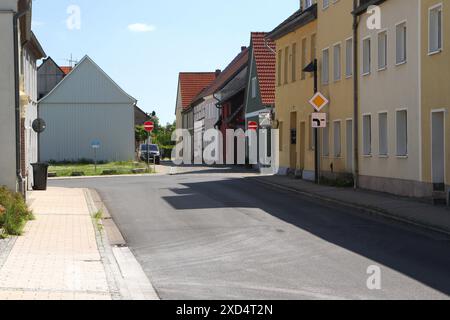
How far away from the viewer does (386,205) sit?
21.0 metres

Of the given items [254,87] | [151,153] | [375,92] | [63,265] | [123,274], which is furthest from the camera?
[151,153]

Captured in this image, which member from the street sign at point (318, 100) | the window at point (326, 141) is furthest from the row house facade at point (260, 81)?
the street sign at point (318, 100)

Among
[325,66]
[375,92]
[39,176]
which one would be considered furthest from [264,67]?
[375,92]

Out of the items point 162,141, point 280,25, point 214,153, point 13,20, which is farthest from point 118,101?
point 13,20

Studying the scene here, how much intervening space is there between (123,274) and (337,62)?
73.2 feet

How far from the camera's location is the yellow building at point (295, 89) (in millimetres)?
36281

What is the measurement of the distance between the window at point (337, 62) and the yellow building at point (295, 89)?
10.6 ft

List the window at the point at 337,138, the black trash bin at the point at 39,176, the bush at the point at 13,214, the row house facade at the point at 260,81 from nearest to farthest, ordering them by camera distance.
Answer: the bush at the point at 13,214, the black trash bin at the point at 39,176, the window at the point at 337,138, the row house facade at the point at 260,81

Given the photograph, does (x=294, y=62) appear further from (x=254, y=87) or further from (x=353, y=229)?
(x=353, y=229)

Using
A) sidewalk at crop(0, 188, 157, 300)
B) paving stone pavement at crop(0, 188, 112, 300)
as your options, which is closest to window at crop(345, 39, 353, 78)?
paving stone pavement at crop(0, 188, 112, 300)

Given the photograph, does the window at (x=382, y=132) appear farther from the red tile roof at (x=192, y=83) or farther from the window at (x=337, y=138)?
the red tile roof at (x=192, y=83)

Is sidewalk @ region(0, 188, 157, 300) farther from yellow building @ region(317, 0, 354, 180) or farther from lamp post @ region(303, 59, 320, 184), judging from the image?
lamp post @ region(303, 59, 320, 184)

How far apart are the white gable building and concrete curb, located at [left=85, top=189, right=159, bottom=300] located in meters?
47.7

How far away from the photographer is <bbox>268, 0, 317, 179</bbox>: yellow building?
119ft
